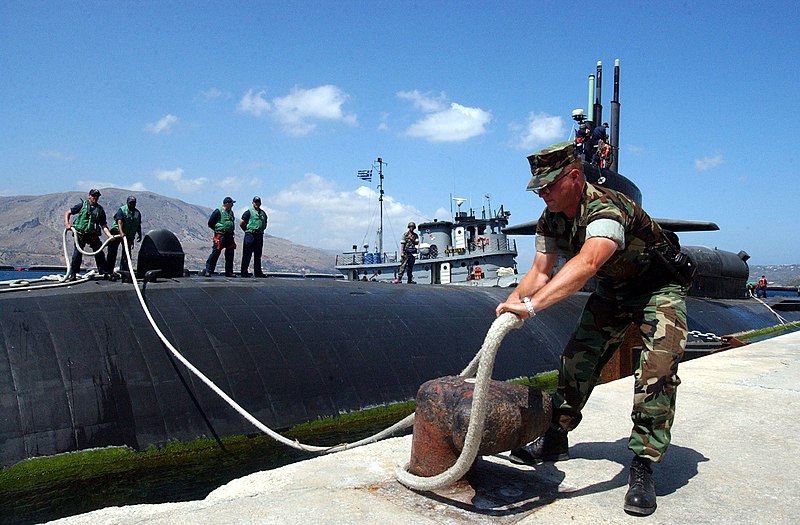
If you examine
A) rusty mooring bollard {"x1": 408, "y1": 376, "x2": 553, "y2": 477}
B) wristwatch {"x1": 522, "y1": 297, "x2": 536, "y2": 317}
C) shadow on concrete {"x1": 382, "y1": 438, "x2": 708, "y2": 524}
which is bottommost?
shadow on concrete {"x1": 382, "y1": 438, "x2": 708, "y2": 524}

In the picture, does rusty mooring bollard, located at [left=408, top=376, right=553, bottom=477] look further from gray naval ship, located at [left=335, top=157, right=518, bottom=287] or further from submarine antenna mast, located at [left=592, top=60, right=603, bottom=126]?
gray naval ship, located at [left=335, top=157, right=518, bottom=287]

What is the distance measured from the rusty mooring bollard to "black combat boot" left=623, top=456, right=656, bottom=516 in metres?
0.54

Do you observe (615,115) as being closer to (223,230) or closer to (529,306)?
(223,230)

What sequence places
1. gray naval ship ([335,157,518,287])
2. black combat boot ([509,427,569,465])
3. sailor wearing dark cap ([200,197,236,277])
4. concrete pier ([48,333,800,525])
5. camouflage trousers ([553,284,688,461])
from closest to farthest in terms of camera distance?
concrete pier ([48,333,800,525])
camouflage trousers ([553,284,688,461])
black combat boot ([509,427,569,465])
sailor wearing dark cap ([200,197,236,277])
gray naval ship ([335,157,518,287])

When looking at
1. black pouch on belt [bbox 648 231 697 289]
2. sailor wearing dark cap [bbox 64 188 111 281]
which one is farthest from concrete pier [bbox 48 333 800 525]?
sailor wearing dark cap [bbox 64 188 111 281]

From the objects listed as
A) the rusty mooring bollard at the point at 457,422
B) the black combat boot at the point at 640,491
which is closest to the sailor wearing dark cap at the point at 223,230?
the rusty mooring bollard at the point at 457,422

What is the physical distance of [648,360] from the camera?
139 inches

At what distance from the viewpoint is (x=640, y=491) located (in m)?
3.19

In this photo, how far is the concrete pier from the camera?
3.03 metres

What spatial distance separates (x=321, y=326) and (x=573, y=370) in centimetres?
513

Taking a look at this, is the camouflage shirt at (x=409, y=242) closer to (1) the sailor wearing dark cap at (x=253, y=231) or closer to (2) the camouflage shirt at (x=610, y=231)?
(1) the sailor wearing dark cap at (x=253, y=231)

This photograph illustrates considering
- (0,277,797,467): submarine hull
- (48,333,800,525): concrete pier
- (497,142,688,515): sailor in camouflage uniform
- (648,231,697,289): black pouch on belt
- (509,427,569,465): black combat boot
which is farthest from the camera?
(0,277,797,467): submarine hull

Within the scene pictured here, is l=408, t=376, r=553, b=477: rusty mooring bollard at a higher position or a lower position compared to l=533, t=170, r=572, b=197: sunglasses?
lower

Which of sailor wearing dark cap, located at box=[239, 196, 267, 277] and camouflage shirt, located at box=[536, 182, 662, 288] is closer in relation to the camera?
camouflage shirt, located at box=[536, 182, 662, 288]
